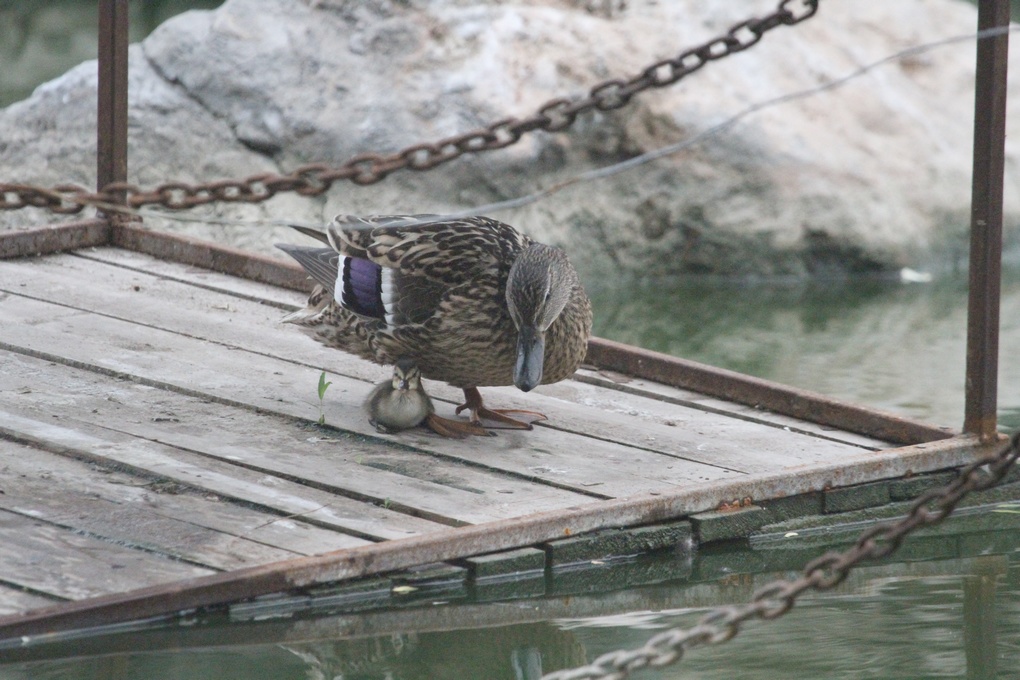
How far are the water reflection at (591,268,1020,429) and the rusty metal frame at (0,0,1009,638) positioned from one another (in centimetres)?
118

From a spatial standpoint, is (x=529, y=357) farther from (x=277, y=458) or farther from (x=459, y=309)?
(x=277, y=458)

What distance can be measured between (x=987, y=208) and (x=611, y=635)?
1.88 m

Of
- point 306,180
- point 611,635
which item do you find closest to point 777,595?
point 611,635

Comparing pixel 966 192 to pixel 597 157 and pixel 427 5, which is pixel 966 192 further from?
pixel 427 5

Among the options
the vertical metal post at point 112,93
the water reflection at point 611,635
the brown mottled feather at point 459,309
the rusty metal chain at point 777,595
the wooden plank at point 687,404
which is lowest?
the water reflection at point 611,635

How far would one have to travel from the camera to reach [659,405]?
568 cm

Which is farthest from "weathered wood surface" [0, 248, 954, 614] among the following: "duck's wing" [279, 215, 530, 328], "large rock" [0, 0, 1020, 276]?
"large rock" [0, 0, 1020, 276]

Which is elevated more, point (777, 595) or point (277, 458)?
point (277, 458)

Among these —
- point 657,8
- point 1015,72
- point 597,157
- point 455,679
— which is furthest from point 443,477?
point 1015,72

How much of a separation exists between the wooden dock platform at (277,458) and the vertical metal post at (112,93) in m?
0.55

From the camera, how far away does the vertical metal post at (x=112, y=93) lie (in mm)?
6637

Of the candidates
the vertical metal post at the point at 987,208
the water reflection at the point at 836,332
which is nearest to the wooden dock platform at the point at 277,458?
the vertical metal post at the point at 987,208

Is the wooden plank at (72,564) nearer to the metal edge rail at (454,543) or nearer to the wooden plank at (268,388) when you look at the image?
the metal edge rail at (454,543)

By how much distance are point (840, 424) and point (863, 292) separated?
3.95 meters
